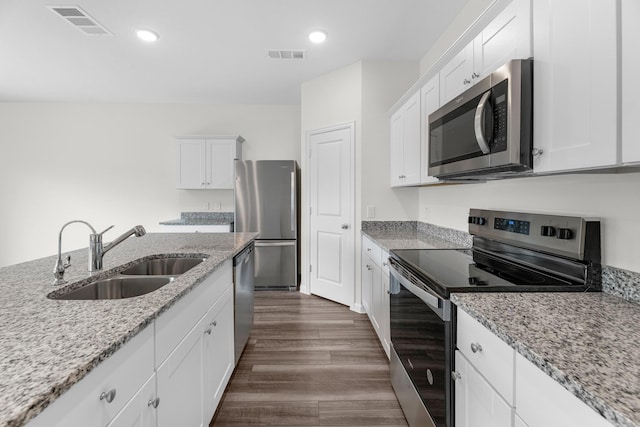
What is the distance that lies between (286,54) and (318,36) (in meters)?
0.53

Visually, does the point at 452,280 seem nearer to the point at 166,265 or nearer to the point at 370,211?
the point at 166,265

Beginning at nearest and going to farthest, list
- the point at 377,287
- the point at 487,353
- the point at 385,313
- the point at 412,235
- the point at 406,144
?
the point at 487,353 → the point at 385,313 → the point at 377,287 → the point at 406,144 → the point at 412,235

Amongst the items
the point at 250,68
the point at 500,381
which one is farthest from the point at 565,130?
the point at 250,68

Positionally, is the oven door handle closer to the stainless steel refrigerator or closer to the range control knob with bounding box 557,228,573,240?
the range control knob with bounding box 557,228,573,240

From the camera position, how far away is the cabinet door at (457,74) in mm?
1741

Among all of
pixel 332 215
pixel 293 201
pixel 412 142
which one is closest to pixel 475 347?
pixel 412 142

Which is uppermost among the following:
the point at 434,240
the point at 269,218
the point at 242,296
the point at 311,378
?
the point at 269,218

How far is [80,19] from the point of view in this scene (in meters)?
2.69

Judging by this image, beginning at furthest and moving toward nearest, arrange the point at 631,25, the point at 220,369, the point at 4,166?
the point at 4,166 → the point at 220,369 → the point at 631,25

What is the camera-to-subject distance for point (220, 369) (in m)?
1.79

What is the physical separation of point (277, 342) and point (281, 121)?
11.6 ft

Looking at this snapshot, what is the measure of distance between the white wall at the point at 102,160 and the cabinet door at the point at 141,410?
4.23 m

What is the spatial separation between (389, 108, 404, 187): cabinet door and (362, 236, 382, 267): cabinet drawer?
0.64 m

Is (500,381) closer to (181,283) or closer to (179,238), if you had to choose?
(181,283)
